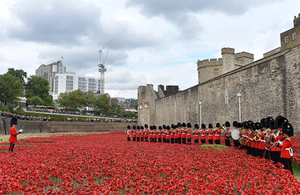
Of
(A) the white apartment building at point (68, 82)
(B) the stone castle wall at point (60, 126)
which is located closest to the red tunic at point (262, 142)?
(B) the stone castle wall at point (60, 126)

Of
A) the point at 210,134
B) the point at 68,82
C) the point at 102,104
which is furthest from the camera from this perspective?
the point at 68,82

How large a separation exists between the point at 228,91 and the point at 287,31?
1133 cm

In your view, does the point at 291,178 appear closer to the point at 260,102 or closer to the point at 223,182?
the point at 223,182

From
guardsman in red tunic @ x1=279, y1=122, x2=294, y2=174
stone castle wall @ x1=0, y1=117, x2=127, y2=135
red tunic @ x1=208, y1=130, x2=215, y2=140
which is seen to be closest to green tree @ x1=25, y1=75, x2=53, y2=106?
stone castle wall @ x1=0, y1=117, x2=127, y2=135

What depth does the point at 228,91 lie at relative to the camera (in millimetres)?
23922

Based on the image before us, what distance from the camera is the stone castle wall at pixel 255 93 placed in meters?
16.3

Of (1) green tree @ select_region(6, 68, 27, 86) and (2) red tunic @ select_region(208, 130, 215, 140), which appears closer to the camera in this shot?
(2) red tunic @ select_region(208, 130, 215, 140)

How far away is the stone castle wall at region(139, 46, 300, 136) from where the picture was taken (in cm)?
1630

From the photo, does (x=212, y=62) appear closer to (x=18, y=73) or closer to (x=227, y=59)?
(x=227, y=59)

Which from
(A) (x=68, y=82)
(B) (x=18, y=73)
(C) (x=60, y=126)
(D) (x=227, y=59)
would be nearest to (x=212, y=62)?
(D) (x=227, y=59)

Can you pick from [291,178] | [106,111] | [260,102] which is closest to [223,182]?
[291,178]

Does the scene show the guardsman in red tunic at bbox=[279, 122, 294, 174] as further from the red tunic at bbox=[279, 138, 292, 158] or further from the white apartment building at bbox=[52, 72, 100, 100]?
the white apartment building at bbox=[52, 72, 100, 100]

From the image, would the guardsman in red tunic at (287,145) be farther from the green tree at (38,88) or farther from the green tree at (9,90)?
the green tree at (38,88)

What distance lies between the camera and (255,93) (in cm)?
1992
